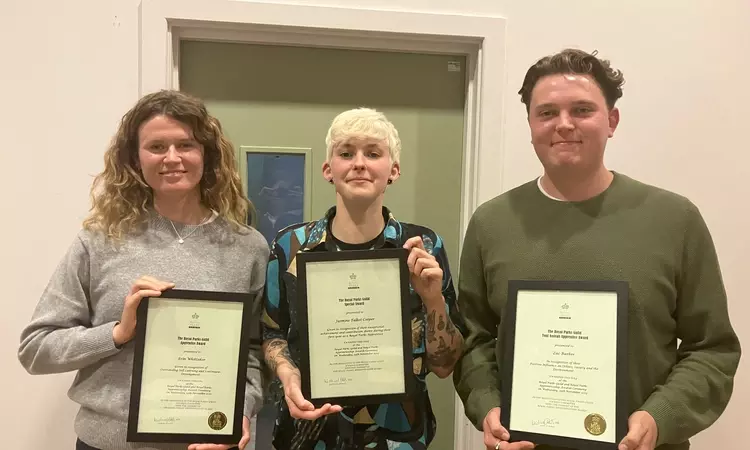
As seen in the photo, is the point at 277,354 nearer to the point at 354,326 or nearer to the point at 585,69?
the point at 354,326

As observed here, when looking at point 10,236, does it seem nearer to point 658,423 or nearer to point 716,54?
point 658,423

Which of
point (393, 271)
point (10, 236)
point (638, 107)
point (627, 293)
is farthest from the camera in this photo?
point (638, 107)

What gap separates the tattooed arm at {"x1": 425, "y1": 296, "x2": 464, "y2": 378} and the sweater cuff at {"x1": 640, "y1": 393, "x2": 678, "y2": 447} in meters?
0.46

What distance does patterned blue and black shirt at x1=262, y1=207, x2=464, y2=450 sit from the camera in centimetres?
149

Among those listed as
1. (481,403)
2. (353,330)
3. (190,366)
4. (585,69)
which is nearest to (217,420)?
(190,366)

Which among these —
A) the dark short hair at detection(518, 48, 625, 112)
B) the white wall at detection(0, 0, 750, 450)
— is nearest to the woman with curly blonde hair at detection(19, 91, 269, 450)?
the white wall at detection(0, 0, 750, 450)

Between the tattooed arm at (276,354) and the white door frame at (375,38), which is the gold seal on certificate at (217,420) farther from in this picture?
the white door frame at (375,38)

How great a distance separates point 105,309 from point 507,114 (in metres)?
1.53

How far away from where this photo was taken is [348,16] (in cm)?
209

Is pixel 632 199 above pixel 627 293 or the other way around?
above

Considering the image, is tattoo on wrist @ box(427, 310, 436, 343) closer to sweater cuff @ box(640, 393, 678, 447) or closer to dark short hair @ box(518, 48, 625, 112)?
sweater cuff @ box(640, 393, 678, 447)

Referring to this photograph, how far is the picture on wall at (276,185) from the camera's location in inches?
86.1

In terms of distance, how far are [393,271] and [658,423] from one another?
682 mm

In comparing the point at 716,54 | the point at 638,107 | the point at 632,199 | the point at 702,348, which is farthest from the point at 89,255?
the point at 716,54
